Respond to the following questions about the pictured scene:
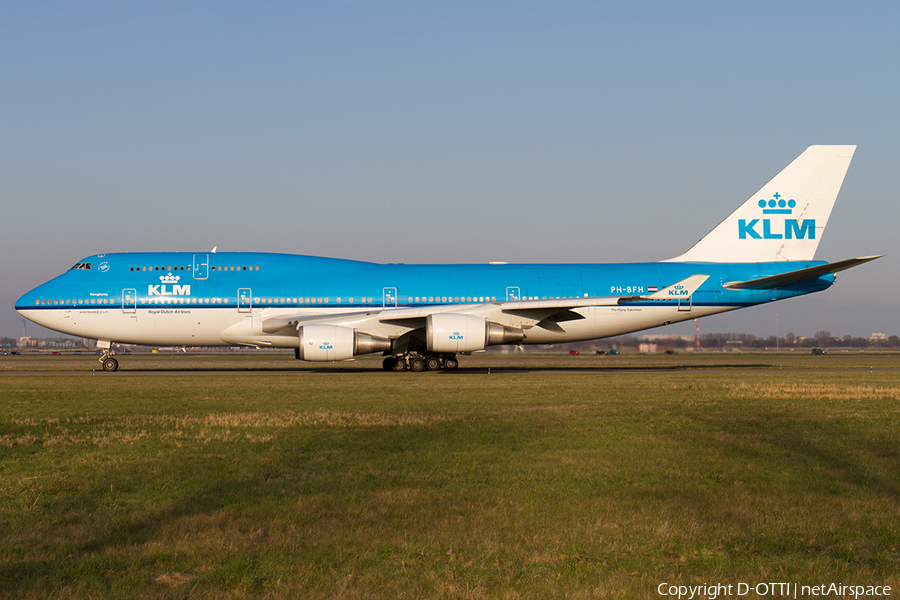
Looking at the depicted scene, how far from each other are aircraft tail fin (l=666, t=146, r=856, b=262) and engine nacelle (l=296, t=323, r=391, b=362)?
16.8 m

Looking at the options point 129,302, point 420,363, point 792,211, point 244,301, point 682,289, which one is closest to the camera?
point 420,363

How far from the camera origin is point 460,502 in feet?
22.9

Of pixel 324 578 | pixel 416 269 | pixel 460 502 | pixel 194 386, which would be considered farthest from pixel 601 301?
pixel 324 578

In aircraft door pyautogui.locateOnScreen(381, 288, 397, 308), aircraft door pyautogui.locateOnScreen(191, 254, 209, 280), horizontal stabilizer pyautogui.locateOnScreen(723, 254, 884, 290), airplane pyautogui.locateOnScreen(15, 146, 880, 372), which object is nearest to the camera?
horizontal stabilizer pyautogui.locateOnScreen(723, 254, 884, 290)

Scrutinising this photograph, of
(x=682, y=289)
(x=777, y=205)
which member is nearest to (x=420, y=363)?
(x=682, y=289)

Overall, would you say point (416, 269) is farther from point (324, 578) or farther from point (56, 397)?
point (324, 578)

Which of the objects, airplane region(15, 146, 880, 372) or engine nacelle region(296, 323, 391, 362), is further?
airplane region(15, 146, 880, 372)

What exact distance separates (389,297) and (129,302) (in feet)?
35.0

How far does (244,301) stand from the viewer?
99.5ft

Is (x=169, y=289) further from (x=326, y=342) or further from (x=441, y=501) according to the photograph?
(x=441, y=501)

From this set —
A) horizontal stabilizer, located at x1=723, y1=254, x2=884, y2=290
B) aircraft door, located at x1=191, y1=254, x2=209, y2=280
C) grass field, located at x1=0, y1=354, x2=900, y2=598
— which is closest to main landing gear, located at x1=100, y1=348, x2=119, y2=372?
aircraft door, located at x1=191, y1=254, x2=209, y2=280

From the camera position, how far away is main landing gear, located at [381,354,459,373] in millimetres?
29625

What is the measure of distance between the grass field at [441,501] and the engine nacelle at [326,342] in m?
11.8

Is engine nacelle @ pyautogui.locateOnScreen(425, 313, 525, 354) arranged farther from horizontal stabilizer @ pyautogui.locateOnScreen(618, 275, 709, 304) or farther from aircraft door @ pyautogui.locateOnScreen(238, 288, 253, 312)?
horizontal stabilizer @ pyautogui.locateOnScreen(618, 275, 709, 304)
